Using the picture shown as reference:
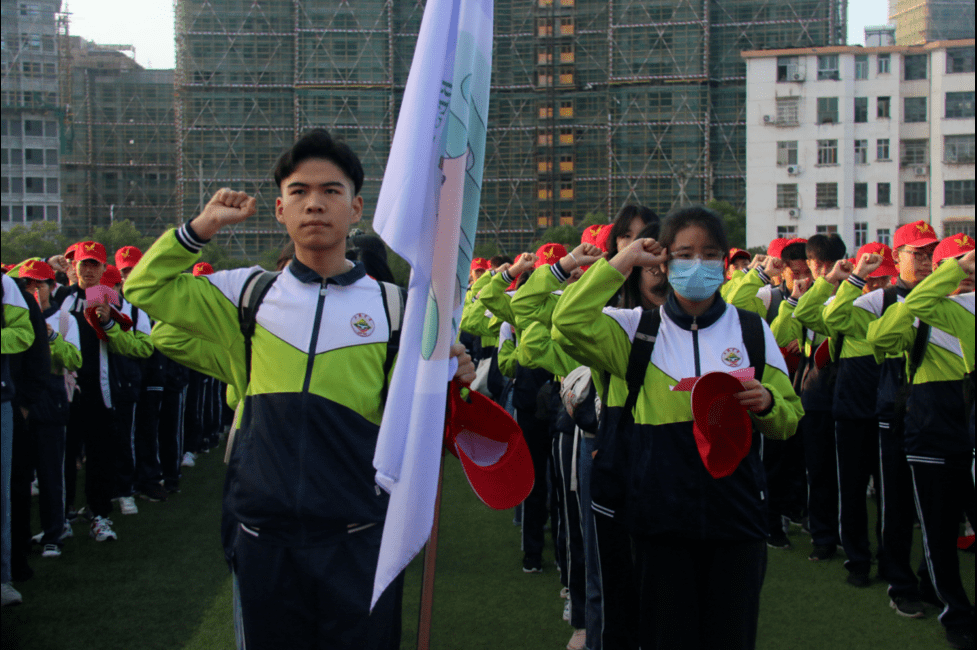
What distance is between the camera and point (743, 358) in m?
2.95

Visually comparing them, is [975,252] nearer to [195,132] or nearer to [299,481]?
[299,481]

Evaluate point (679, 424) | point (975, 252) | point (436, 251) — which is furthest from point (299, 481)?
point (975, 252)

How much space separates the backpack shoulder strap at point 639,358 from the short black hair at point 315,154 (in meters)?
0.98

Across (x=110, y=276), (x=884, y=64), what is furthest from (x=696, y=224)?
(x=884, y=64)

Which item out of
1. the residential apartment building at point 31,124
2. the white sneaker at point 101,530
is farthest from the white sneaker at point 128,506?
the residential apartment building at point 31,124

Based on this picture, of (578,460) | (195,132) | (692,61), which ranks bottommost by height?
(578,460)

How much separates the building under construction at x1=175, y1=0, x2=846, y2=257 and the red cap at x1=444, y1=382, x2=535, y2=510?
130 ft

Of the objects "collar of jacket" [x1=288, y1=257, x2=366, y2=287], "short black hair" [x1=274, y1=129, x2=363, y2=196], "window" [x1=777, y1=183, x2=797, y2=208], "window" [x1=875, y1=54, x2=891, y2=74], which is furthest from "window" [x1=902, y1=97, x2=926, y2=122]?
"collar of jacket" [x1=288, y1=257, x2=366, y2=287]

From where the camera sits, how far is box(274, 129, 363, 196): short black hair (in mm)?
2588

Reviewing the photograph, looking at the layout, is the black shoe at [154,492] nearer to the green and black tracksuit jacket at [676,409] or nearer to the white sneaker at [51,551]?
the white sneaker at [51,551]

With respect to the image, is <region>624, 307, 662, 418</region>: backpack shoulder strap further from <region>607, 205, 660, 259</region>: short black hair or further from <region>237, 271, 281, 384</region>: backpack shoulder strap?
<region>237, 271, 281, 384</region>: backpack shoulder strap

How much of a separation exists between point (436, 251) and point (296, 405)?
51 centimetres

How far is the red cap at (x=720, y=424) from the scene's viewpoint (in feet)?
8.81

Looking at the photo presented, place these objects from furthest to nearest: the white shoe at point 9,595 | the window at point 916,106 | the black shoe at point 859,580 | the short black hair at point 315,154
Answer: the window at point 916,106 → the black shoe at point 859,580 → the white shoe at point 9,595 → the short black hair at point 315,154
